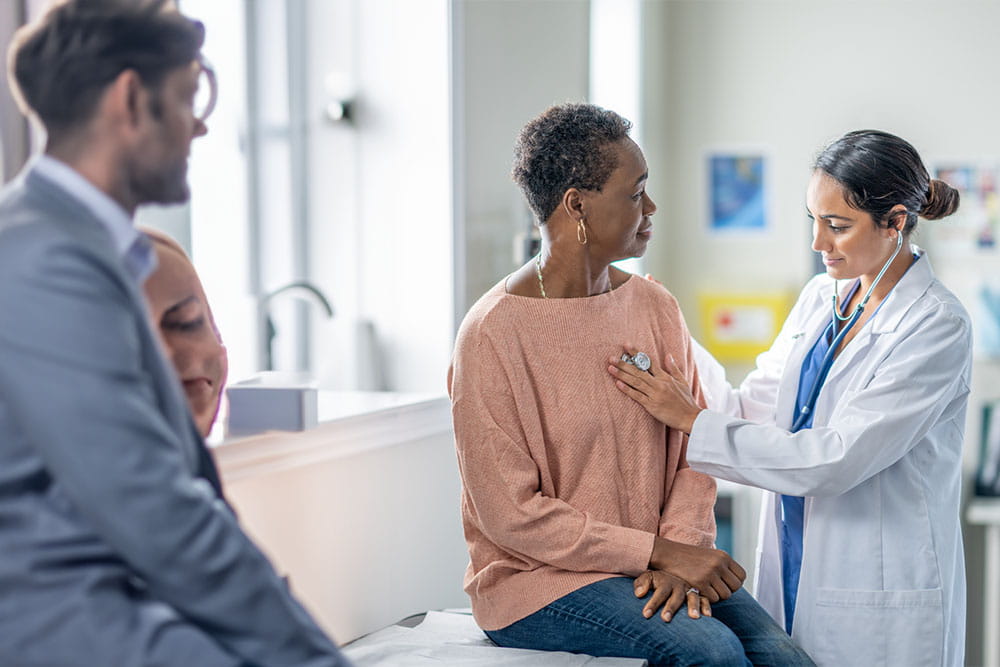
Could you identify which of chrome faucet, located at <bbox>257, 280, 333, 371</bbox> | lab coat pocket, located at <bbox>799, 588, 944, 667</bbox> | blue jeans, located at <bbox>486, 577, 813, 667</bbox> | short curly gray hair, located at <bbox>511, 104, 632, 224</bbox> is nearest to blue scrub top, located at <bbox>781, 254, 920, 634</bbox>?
lab coat pocket, located at <bbox>799, 588, 944, 667</bbox>

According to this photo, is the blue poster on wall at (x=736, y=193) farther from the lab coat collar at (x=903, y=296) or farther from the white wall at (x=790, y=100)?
the lab coat collar at (x=903, y=296)

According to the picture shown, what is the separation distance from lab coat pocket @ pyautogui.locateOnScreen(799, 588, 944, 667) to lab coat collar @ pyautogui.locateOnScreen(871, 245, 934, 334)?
43 centimetres

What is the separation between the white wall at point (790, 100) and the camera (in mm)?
3301

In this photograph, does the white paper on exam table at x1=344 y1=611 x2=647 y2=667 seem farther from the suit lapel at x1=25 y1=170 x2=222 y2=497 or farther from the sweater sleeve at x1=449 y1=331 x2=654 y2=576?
the suit lapel at x1=25 y1=170 x2=222 y2=497

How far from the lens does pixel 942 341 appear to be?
1.64 metres

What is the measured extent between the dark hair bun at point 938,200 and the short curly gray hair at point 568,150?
55cm

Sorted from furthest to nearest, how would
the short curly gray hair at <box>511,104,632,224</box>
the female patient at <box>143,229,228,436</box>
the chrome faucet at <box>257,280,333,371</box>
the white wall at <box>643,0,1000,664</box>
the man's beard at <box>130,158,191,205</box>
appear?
the white wall at <box>643,0,1000,664</box>
the chrome faucet at <box>257,280,333,371</box>
the short curly gray hair at <box>511,104,632,224</box>
the female patient at <box>143,229,228,436</box>
the man's beard at <box>130,158,191,205</box>

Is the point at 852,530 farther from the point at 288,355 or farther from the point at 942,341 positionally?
the point at 288,355

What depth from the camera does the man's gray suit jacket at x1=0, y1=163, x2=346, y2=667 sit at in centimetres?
72

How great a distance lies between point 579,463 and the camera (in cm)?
153

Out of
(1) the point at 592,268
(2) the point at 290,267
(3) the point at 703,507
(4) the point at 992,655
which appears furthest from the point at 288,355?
(4) the point at 992,655

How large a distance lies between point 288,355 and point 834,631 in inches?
46.9

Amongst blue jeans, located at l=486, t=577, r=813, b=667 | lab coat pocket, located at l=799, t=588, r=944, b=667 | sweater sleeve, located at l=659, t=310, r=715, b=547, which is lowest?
lab coat pocket, located at l=799, t=588, r=944, b=667

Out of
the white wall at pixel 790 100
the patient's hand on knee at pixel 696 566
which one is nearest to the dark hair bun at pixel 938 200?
the patient's hand on knee at pixel 696 566
